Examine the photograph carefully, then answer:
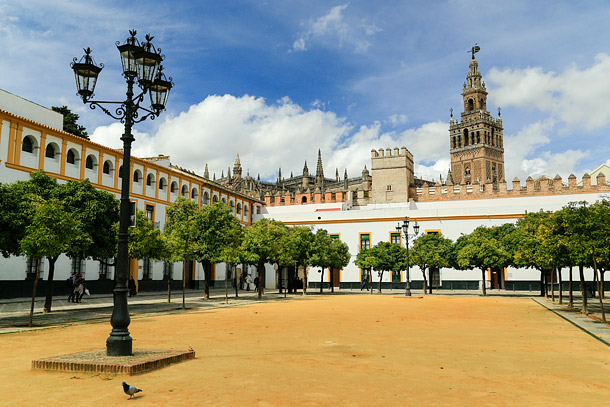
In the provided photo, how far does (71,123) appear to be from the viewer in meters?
44.6

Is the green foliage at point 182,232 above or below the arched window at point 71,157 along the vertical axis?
below

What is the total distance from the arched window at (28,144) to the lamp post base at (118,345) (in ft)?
79.5

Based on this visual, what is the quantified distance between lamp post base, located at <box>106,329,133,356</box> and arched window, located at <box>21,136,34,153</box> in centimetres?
2425

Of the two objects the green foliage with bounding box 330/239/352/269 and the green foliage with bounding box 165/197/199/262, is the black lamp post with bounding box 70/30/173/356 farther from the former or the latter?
the green foliage with bounding box 330/239/352/269

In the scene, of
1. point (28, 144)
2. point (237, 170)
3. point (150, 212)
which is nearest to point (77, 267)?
point (28, 144)

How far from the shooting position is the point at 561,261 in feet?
61.9

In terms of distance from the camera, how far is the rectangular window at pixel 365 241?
50062mm

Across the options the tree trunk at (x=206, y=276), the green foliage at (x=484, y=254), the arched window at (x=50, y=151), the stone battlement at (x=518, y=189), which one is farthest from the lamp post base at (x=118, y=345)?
the stone battlement at (x=518, y=189)

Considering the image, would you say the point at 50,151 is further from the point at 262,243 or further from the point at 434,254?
the point at 434,254

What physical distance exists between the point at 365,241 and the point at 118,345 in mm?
42998

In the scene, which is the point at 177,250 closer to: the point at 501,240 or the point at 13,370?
the point at 13,370


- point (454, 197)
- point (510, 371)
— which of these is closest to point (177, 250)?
point (510, 371)

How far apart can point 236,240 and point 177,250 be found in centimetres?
377

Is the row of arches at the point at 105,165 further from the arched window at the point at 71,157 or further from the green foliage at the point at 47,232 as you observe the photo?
the green foliage at the point at 47,232
